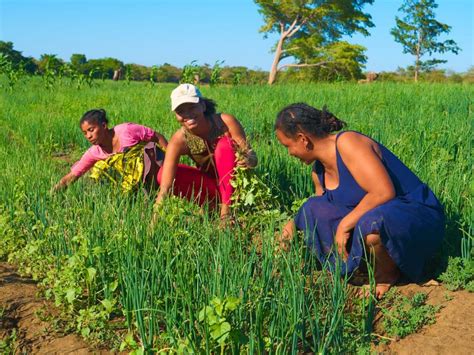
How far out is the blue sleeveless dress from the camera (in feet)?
8.36

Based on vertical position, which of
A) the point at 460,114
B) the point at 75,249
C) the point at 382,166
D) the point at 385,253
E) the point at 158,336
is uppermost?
the point at 460,114

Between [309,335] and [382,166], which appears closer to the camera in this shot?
[309,335]

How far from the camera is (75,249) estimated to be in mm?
2637

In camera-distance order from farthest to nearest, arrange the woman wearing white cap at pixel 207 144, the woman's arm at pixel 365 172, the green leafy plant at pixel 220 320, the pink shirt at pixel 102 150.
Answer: the pink shirt at pixel 102 150 < the woman wearing white cap at pixel 207 144 < the woman's arm at pixel 365 172 < the green leafy plant at pixel 220 320

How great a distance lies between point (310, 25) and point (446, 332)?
28.2 meters

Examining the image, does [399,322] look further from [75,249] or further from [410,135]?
[410,135]

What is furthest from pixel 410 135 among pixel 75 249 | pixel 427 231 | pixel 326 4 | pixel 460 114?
pixel 326 4

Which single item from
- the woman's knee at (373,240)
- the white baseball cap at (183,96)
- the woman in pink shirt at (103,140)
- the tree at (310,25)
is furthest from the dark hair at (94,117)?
the tree at (310,25)

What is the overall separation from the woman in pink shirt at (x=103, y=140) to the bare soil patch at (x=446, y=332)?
2135 mm

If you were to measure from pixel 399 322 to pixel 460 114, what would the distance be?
457 centimetres

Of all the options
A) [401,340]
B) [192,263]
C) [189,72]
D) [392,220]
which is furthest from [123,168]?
[189,72]

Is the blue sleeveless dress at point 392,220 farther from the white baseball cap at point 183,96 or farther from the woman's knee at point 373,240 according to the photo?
the white baseball cap at point 183,96

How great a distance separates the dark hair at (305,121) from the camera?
266 centimetres

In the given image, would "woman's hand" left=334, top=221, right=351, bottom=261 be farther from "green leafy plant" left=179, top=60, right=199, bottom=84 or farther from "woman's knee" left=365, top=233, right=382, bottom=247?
"green leafy plant" left=179, top=60, right=199, bottom=84
